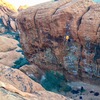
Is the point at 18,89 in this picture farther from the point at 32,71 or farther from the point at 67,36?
the point at 32,71

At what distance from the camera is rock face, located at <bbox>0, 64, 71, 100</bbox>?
819 inches

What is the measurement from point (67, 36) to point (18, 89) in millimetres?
22701

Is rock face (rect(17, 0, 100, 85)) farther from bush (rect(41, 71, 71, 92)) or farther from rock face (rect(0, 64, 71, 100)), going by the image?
rock face (rect(0, 64, 71, 100))

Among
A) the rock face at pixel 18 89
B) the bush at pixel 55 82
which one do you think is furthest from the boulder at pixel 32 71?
the rock face at pixel 18 89

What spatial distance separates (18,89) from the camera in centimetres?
2592

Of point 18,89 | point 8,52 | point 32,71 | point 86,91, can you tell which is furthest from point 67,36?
point 8,52

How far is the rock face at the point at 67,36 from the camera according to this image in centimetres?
4444

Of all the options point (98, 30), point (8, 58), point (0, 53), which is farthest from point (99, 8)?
point (0, 53)

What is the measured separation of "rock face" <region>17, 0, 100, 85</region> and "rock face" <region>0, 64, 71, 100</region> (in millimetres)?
18147

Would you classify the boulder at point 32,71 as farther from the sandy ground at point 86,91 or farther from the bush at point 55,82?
the sandy ground at point 86,91

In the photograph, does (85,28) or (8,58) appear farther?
(8,58)

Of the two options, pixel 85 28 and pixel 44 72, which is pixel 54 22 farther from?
pixel 44 72

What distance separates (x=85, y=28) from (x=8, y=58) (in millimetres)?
32057

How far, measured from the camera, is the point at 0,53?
2904 inches
